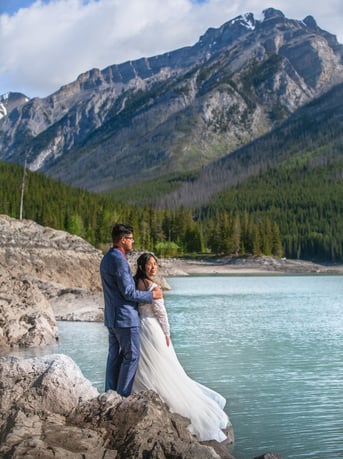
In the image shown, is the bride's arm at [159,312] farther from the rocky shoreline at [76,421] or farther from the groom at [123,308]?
the rocky shoreline at [76,421]

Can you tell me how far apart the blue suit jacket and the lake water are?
2.77 metres

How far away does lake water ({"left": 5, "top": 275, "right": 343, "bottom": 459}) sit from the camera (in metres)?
11.0

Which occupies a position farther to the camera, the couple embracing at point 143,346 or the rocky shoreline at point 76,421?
the couple embracing at point 143,346

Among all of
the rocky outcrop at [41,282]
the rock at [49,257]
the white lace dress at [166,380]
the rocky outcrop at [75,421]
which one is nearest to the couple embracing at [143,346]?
the white lace dress at [166,380]

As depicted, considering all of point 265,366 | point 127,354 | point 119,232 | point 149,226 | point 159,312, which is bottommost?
point 265,366

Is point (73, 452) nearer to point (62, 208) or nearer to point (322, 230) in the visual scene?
point (62, 208)

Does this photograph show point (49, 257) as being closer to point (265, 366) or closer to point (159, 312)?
point (265, 366)

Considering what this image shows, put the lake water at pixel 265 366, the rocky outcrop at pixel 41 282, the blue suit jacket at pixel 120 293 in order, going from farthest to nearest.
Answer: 1. the rocky outcrop at pixel 41 282
2. the lake water at pixel 265 366
3. the blue suit jacket at pixel 120 293

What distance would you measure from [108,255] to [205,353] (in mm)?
11525

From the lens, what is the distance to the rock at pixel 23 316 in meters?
20.9

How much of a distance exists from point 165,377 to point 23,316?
1314 cm

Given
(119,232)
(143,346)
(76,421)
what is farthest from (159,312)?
(76,421)

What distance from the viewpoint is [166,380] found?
32.2 ft

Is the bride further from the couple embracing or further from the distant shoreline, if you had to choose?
the distant shoreline
